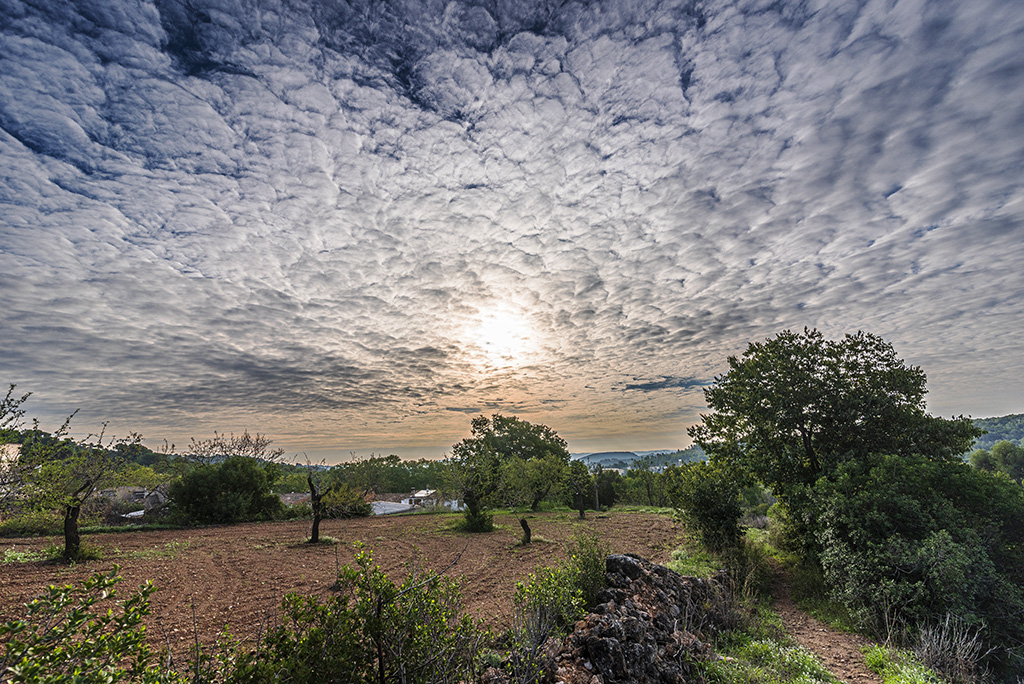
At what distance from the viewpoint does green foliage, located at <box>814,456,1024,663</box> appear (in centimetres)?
927

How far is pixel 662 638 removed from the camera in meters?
7.36

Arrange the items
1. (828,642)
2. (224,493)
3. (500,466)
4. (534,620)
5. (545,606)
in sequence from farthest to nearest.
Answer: (500,466) → (224,493) → (828,642) → (545,606) → (534,620)

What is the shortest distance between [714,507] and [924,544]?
6.15m

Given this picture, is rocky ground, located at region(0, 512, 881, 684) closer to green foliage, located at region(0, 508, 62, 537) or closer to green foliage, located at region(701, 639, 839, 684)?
green foliage, located at region(701, 639, 839, 684)

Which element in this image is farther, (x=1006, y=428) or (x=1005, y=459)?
(x=1006, y=428)

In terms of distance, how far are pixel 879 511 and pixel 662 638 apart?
8.42m

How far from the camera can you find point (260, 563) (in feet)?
47.1

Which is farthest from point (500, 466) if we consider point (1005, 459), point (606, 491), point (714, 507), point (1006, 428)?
point (1006, 428)

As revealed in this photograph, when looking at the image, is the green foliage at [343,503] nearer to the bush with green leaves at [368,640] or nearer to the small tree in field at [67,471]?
the small tree in field at [67,471]

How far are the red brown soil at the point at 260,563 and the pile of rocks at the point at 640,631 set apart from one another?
2.48 metres

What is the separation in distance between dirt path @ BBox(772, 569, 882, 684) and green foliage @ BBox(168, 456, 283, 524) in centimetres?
3030

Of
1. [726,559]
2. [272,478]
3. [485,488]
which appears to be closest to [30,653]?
[726,559]

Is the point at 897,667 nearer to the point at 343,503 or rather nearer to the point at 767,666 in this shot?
the point at 767,666

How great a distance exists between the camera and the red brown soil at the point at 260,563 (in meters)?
8.92
